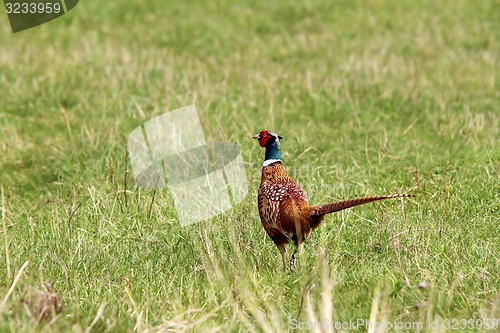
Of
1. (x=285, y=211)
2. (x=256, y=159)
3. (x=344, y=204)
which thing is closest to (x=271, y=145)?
(x=285, y=211)

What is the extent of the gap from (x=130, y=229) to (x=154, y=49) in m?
5.52

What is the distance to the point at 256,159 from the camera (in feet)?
19.7

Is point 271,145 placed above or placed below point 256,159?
above

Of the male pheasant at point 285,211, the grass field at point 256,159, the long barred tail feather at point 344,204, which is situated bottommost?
the grass field at point 256,159

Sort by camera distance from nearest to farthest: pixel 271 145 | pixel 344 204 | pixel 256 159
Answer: pixel 344 204
pixel 271 145
pixel 256 159

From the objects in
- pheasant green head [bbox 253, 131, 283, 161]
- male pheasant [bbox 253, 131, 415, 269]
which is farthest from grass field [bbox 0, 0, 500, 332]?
pheasant green head [bbox 253, 131, 283, 161]

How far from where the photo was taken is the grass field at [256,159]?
355 centimetres

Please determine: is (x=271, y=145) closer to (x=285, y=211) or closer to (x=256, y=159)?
(x=285, y=211)

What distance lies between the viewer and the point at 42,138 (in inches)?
261

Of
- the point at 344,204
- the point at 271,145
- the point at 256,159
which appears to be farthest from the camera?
the point at 256,159

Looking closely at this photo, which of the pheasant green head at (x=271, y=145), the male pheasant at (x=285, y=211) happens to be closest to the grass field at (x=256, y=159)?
the male pheasant at (x=285, y=211)

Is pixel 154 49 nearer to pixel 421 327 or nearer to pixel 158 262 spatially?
pixel 158 262

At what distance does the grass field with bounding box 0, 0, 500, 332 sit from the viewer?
355 centimetres

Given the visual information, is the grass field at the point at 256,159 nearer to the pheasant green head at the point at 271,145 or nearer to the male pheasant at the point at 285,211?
the male pheasant at the point at 285,211
